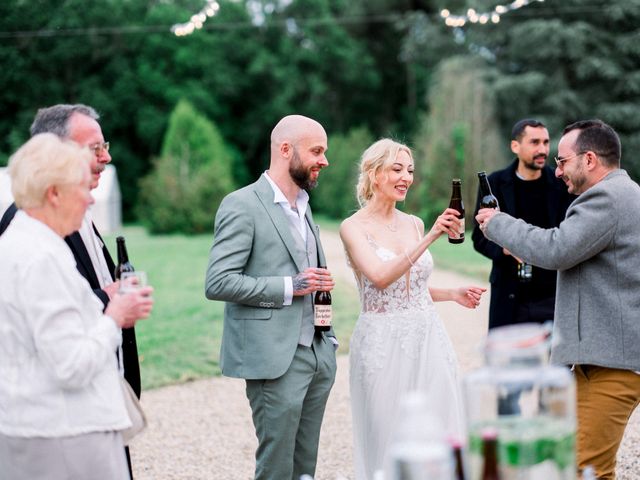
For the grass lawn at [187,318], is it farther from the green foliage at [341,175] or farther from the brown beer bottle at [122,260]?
the green foliage at [341,175]

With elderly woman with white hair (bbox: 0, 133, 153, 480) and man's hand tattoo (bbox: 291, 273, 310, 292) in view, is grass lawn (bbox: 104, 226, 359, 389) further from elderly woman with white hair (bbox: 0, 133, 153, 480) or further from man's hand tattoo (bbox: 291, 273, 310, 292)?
elderly woman with white hair (bbox: 0, 133, 153, 480)

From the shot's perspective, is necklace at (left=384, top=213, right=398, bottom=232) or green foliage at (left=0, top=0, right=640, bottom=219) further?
green foliage at (left=0, top=0, right=640, bottom=219)

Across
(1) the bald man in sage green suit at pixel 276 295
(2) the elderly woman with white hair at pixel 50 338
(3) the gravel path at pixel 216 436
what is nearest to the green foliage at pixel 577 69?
(3) the gravel path at pixel 216 436

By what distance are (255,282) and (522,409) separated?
6.76ft

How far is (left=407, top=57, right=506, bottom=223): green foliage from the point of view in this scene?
29594mm

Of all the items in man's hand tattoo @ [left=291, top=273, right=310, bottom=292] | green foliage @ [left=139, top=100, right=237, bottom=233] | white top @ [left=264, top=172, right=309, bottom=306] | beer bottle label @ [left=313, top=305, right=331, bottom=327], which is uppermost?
green foliage @ [left=139, top=100, right=237, bottom=233]

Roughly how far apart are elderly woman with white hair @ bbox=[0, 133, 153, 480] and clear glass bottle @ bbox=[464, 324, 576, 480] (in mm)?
1272

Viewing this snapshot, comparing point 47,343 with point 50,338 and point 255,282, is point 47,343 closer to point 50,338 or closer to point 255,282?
point 50,338

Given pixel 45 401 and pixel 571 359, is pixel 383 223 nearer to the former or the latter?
pixel 571 359

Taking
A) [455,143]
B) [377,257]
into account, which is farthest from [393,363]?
[455,143]

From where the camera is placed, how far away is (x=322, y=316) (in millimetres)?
4152

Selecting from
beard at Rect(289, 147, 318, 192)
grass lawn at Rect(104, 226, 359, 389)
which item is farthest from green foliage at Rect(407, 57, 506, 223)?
beard at Rect(289, 147, 318, 192)

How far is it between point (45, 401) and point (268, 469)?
67.7 inches

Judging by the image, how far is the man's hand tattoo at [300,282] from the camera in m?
4.01
